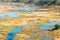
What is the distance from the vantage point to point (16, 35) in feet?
31.7

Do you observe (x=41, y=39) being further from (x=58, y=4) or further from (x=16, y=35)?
(x=58, y=4)

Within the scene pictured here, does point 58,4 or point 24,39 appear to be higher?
point 24,39

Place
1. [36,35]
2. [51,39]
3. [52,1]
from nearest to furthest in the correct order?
1. [51,39]
2. [36,35]
3. [52,1]

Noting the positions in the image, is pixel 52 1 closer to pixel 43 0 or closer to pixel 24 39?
pixel 43 0

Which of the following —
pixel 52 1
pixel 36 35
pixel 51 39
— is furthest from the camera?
pixel 52 1

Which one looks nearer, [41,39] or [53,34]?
[41,39]

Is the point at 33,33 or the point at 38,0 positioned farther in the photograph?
the point at 38,0

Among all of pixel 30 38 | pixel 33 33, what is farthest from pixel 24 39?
pixel 33 33

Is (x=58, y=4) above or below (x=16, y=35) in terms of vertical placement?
below

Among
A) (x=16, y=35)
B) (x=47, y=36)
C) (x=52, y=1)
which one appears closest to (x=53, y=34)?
(x=47, y=36)

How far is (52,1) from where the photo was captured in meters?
25.5

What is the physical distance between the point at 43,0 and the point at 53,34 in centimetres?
1627

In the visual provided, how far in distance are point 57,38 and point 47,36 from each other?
0.57 meters

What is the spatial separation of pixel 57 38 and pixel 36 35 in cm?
109
